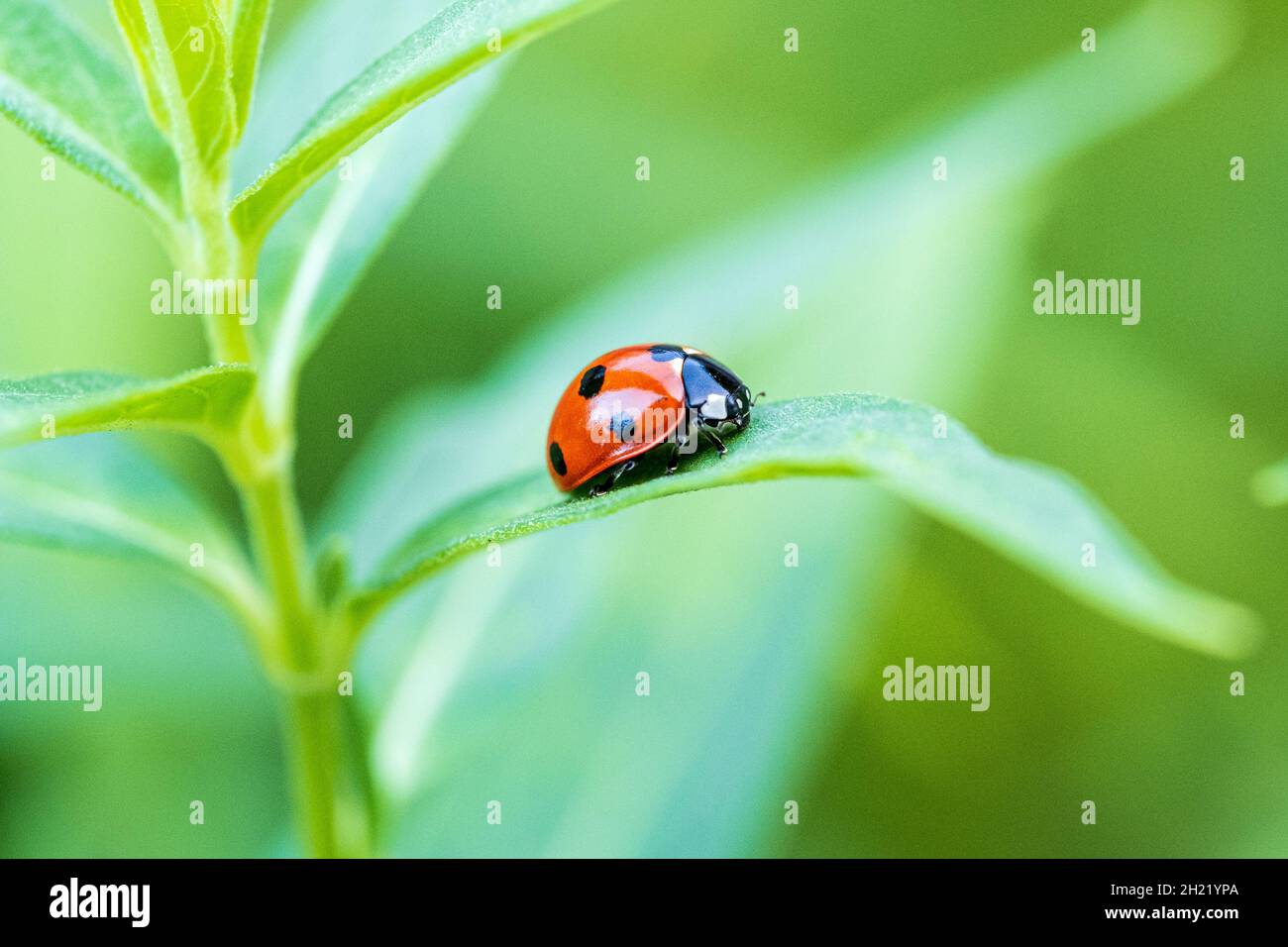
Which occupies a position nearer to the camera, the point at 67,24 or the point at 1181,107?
the point at 67,24

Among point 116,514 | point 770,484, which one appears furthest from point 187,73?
point 770,484

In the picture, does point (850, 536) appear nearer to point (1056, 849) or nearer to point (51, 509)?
point (1056, 849)

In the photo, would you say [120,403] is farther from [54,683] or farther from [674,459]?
[54,683]

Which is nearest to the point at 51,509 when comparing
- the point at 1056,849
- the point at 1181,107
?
the point at 1056,849
